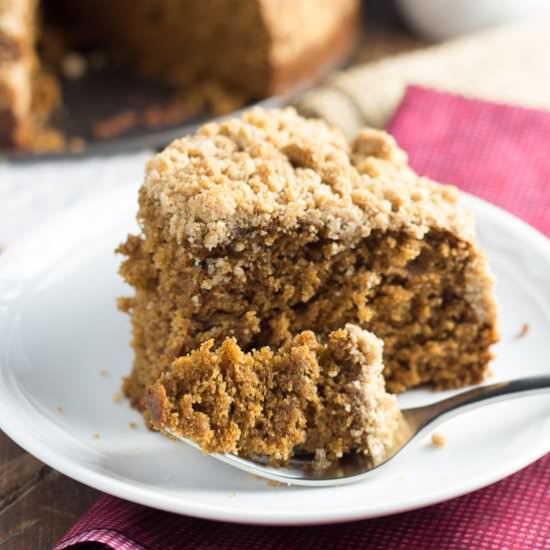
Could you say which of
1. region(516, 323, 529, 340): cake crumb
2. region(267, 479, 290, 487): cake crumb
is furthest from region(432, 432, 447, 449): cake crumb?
region(516, 323, 529, 340): cake crumb

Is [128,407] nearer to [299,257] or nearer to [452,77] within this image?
[299,257]

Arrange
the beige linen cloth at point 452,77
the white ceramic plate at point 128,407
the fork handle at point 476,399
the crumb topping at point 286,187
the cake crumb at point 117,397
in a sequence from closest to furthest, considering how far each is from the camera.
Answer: the white ceramic plate at point 128,407, the crumb topping at point 286,187, the fork handle at point 476,399, the cake crumb at point 117,397, the beige linen cloth at point 452,77

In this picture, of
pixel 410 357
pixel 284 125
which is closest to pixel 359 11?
pixel 284 125

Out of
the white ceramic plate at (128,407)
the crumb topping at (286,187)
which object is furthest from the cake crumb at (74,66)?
the crumb topping at (286,187)

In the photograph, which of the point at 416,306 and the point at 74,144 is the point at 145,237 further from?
the point at 74,144

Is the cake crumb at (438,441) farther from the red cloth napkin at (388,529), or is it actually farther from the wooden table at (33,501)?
the wooden table at (33,501)

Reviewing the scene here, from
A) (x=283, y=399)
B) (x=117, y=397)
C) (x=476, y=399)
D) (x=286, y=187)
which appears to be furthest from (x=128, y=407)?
(x=476, y=399)
